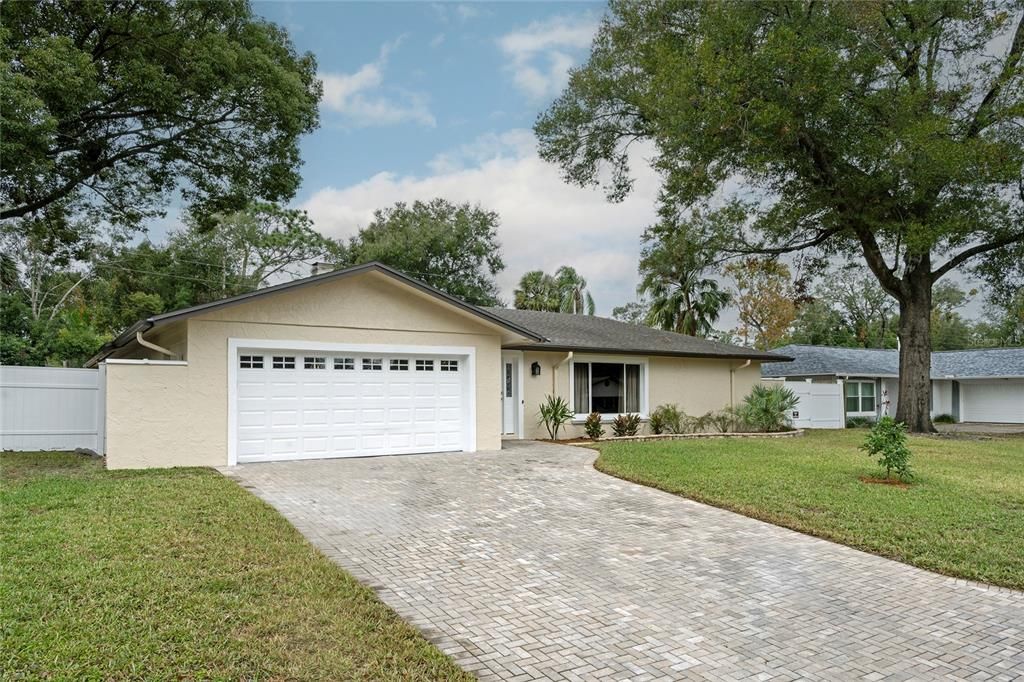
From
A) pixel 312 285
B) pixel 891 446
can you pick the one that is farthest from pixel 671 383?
pixel 312 285

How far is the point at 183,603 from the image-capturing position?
455 centimetres

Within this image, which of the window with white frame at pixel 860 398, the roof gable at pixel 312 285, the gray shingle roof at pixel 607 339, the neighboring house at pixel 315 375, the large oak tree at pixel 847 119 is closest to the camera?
the roof gable at pixel 312 285

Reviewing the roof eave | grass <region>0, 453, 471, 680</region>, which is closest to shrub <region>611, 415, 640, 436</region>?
the roof eave

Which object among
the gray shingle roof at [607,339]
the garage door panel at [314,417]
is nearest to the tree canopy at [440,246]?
the gray shingle roof at [607,339]

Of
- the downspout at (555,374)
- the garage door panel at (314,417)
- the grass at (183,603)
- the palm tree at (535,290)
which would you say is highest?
the palm tree at (535,290)

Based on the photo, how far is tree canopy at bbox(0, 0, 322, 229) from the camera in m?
12.5

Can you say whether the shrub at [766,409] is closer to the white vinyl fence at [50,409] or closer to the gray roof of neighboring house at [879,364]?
the gray roof of neighboring house at [879,364]

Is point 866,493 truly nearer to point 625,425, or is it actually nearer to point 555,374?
point 625,425

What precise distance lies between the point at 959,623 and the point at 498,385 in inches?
393

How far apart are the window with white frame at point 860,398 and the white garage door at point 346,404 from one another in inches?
769

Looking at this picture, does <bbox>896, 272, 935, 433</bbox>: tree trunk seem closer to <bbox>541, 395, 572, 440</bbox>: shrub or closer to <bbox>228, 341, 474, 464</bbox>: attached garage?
<bbox>541, 395, 572, 440</bbox>: shrub

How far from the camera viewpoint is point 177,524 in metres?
6.71

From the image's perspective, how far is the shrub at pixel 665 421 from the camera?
17.8m

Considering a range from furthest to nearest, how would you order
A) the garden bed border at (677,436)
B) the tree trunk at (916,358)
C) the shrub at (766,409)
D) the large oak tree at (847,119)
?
the tree trunk at (916,358), the shrub at (766,409), the large oak tree at (847,119), the garden bed border at (677,436)
